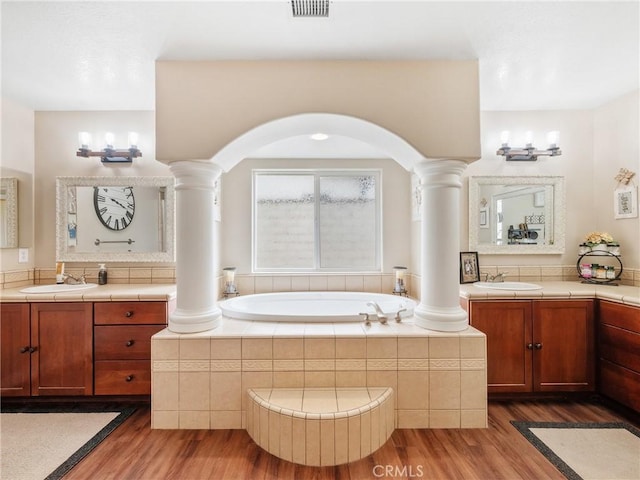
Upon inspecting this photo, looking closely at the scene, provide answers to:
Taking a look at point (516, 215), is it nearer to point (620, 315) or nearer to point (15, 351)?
point (620, 315)

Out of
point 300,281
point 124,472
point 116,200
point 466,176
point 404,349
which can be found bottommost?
point 124,472

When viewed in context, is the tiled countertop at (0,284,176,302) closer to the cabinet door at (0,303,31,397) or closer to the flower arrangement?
Answer: the cabinet door at (0,303,31,397)

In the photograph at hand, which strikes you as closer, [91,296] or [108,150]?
[91,296]

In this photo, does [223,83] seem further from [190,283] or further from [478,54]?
[478,54]

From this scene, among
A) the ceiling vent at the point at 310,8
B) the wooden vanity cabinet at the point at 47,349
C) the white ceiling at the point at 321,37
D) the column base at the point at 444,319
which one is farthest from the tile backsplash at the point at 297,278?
the ceiling vent at the point at 310,8

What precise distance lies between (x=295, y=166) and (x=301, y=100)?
1.37 m

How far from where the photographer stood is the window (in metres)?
3.41

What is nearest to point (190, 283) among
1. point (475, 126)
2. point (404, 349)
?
point (404, 349)

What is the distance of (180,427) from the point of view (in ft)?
6.37

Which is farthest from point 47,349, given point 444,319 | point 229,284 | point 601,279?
point 601,279

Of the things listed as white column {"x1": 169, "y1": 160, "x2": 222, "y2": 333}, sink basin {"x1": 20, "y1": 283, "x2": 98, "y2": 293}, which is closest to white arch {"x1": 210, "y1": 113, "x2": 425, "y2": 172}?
white column {"x1": 169, "y1": 160, "x2": 222, "y2": 333}

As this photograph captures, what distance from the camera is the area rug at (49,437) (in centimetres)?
165

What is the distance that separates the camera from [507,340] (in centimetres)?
230

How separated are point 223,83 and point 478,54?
63.9 inches
